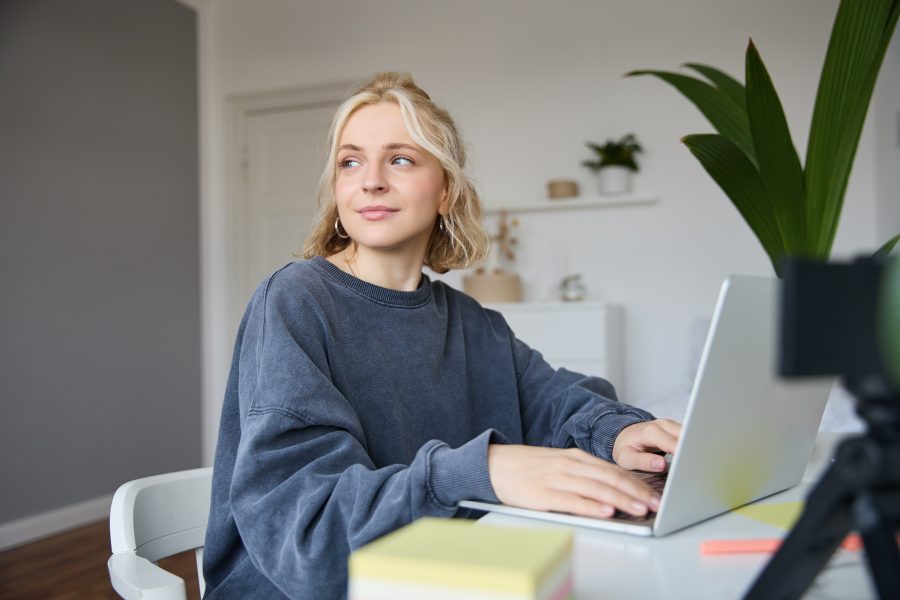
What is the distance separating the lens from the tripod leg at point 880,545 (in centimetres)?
37

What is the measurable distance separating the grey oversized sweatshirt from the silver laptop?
11cm

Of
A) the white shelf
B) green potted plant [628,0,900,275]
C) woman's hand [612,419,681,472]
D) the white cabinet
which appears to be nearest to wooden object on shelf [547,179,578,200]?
the white shelf

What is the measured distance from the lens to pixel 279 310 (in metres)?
0.98

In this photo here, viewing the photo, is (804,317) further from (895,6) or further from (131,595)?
(895,6)

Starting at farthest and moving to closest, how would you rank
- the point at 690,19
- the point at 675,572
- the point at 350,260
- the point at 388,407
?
the point at 690,19, the point at 350,260, the point at 388,407, the point at 675,572

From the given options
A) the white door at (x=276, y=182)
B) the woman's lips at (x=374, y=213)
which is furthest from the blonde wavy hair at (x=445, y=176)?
the white door at (x=276, y=182)

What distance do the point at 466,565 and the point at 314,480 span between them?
389 millimetres

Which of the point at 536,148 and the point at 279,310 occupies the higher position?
the point at 536,148

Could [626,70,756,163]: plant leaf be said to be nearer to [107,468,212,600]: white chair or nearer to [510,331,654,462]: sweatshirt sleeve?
[510,331,654,462]: sweatshirt sleeve

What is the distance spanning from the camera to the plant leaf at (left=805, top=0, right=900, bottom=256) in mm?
1627

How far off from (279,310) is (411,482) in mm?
345

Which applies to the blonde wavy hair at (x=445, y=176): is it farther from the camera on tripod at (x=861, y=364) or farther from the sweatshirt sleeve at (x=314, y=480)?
the camera on tripod at (x=861, y=364)


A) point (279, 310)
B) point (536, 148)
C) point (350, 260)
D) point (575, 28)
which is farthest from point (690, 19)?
point (279, 310)

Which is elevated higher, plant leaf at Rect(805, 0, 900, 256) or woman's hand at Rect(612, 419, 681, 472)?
plant leaf at Rect(805, 0, 900, 256)
